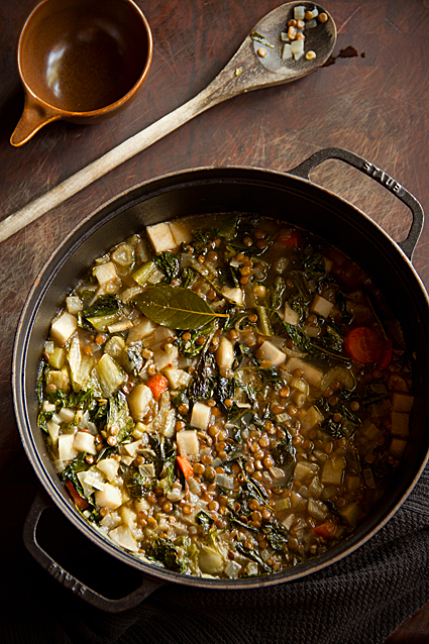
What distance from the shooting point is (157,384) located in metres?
2.83

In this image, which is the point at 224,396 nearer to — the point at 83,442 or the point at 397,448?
the point at 83,442

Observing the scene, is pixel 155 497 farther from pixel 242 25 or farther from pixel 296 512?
pixel 242 25

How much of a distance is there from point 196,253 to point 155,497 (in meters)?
1.33

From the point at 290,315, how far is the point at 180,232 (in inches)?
30.6

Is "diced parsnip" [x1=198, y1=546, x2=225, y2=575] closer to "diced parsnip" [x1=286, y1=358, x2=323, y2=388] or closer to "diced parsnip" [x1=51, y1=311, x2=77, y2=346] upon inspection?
"diced parsnip" [x1=286, y1=358, x2=323, y2=388]

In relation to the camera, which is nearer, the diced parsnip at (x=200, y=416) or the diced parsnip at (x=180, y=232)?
the diced parsnip at (x=200, y=416)

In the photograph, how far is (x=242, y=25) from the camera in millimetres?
3006

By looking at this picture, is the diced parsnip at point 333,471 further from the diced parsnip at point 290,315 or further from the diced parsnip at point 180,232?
the diced parsnip at point 180,232

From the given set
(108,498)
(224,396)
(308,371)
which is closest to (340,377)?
(308,371)

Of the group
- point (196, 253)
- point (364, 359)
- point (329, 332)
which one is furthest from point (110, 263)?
point (364, 359)

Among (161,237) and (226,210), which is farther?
(226,210)

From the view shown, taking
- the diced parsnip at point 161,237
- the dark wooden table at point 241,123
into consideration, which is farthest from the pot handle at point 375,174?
the diced parsnip at point 161,237

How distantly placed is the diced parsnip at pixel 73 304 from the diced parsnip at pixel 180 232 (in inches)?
24.6

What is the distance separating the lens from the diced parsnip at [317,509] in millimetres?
2771
